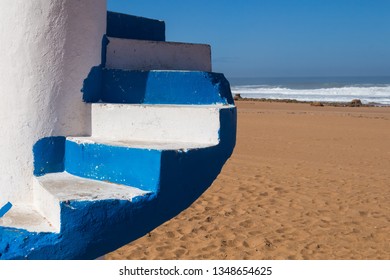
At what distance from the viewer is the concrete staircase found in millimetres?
2488

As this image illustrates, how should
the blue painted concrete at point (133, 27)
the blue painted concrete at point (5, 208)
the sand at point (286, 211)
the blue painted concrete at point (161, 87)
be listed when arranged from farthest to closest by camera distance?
the sand at point (286, 211) → the blue painted concrete at point (133, 27) → the blue painted concrete at point (161, 87) → the blue painted concrete at point (5, 208)

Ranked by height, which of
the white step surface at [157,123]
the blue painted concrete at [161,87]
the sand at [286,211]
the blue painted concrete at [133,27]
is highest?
the blue painted concrete at [133,27]

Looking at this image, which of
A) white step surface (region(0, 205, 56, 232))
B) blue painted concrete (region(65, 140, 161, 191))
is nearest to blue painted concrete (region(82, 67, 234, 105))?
blue painted concrete (region(65, 140, 161, 191))

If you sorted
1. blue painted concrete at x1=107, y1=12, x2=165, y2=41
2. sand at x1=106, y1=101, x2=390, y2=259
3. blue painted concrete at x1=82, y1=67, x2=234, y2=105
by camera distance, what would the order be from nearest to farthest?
blue painted concrete at x1=82, y1=67, x2=234, y2=105 < blue painted concrete at x1=107, y1=12, x2=165, y2=41 < sand at x1=106, y1=101, x2=390, y2=259

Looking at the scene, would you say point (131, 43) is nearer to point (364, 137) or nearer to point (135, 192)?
point (135, 192)

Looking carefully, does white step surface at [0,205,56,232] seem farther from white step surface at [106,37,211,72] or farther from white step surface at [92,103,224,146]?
white step surface at [106,37,211,72]

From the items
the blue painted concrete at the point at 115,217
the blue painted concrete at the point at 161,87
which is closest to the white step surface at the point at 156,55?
the blue painted concrete at the point at 161,87

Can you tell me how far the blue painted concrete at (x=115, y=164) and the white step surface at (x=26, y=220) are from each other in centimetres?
33

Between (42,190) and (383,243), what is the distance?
409cm

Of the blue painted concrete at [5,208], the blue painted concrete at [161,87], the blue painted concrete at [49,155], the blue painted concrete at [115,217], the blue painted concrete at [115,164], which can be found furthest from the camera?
the blue painted concrete at [161,87]

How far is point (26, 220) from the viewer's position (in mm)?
2623

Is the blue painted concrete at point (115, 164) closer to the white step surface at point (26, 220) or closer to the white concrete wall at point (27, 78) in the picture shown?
the white concrete wall at point (27, 78)

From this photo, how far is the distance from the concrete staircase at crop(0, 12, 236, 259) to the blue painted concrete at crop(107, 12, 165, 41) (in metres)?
0.64

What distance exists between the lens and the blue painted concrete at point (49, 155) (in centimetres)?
289
